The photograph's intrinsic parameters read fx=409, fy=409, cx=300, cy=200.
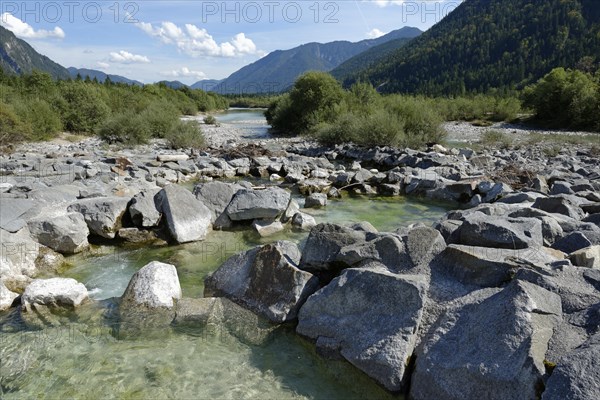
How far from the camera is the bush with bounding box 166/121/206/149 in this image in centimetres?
2566

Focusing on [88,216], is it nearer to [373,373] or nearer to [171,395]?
[171,395]

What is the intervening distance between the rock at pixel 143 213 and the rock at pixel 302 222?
327 cm

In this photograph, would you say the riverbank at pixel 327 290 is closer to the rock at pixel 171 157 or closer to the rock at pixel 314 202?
the rock at pixel 314 202

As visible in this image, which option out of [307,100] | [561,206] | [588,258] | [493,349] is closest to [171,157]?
[561,206]

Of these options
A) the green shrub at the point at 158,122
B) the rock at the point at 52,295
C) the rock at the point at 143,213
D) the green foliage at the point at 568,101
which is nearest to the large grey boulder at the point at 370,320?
the rock at the point at 52,295

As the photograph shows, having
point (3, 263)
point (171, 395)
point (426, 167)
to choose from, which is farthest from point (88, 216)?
point (426, 167)

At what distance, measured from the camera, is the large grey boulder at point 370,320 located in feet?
14.1

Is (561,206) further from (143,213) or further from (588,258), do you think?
(143,213)

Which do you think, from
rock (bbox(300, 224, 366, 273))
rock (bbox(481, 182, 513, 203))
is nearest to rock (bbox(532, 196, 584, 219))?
rock (bbox(481, 182, 513, 203))

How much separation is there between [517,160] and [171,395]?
784 inches

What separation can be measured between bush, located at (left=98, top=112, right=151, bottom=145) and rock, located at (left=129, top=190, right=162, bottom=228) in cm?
1877

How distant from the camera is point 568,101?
1718 inches

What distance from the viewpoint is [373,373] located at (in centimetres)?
432

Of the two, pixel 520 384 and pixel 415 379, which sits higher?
pixel 520 384
